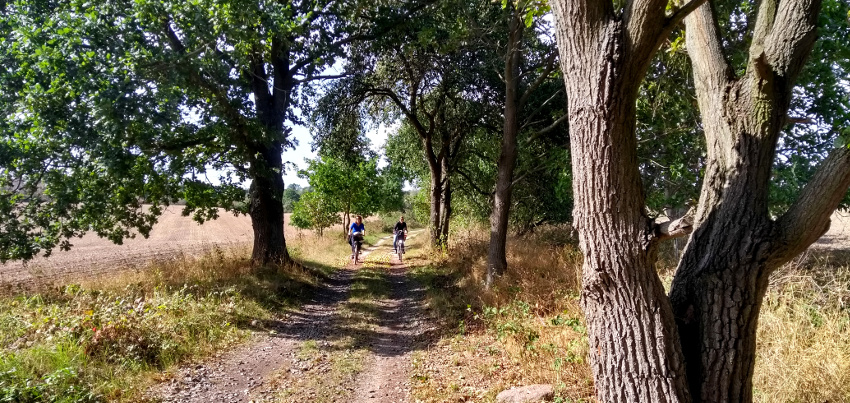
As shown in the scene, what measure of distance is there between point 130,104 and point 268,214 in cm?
502

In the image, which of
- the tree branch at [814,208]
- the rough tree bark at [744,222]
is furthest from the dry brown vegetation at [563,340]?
the tree branch at [814,208]

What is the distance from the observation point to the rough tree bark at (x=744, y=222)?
9.36 ft

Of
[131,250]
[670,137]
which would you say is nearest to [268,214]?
[670,137]

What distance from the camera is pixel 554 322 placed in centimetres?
582

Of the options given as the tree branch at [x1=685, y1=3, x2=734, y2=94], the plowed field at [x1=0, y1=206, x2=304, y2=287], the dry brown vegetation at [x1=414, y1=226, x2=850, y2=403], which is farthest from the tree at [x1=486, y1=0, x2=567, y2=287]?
the plowed field at [x1=0, y1=206, x2=304, y2=287]

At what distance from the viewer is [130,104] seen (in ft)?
24.7

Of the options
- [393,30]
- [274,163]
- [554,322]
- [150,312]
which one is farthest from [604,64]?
[274,163]

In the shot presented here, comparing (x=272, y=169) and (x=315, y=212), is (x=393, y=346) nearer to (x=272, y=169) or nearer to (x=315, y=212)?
(x=272, y=169)

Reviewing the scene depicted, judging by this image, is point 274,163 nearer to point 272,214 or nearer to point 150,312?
point 272,214

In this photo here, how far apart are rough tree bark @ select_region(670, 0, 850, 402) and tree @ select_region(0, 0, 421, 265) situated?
7.68 m

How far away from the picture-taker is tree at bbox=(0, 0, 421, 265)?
7438 millimetres

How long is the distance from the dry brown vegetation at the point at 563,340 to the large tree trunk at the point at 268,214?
516cm

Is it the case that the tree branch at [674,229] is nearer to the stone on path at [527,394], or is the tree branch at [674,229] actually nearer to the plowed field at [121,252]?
the stone on path at [527,394]

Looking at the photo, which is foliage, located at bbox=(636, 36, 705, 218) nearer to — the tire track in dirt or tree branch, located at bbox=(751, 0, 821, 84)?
tree branch, located at bbox=(751, 0, 821, 84)
